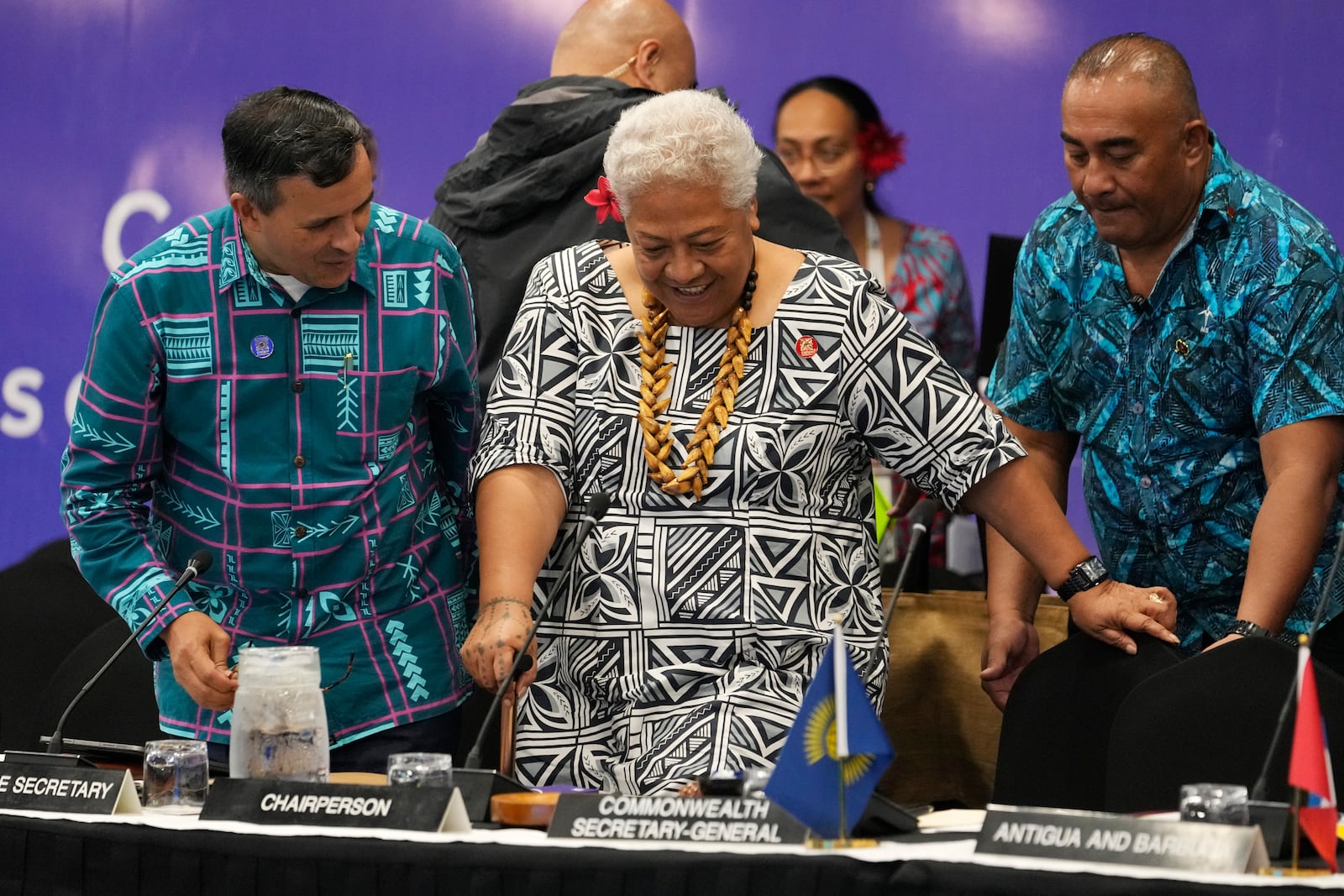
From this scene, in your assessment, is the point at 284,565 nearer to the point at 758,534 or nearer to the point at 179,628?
the point at 179,628

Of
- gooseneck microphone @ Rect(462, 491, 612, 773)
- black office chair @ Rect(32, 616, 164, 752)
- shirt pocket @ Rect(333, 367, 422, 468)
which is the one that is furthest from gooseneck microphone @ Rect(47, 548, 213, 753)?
black office chair @ Rect(32, 616, 164, 752)

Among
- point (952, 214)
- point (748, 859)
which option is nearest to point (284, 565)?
point (748, 859)

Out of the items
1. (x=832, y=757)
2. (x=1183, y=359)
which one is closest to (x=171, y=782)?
(x=832, y=757)

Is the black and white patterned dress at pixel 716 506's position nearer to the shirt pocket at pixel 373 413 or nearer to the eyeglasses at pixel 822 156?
the shirt pocket at pixel 373 413

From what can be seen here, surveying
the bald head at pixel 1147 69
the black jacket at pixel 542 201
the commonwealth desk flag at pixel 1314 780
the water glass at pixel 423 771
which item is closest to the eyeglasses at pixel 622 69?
the black jacket at pixel 542 201

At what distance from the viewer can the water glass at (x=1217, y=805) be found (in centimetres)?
158

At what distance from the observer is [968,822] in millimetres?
1805

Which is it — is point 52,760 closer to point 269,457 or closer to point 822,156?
point 269,457

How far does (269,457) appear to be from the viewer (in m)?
2.28

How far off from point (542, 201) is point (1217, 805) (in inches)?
72.6

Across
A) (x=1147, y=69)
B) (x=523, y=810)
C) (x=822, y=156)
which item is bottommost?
(x=523, y=810)

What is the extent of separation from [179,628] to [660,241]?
2.55 ft

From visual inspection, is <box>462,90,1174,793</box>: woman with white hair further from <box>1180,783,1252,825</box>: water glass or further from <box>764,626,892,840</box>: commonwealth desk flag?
<box>1180,783,1252,825</box>: water glass

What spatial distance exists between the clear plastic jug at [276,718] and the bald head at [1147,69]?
134 centimetres
